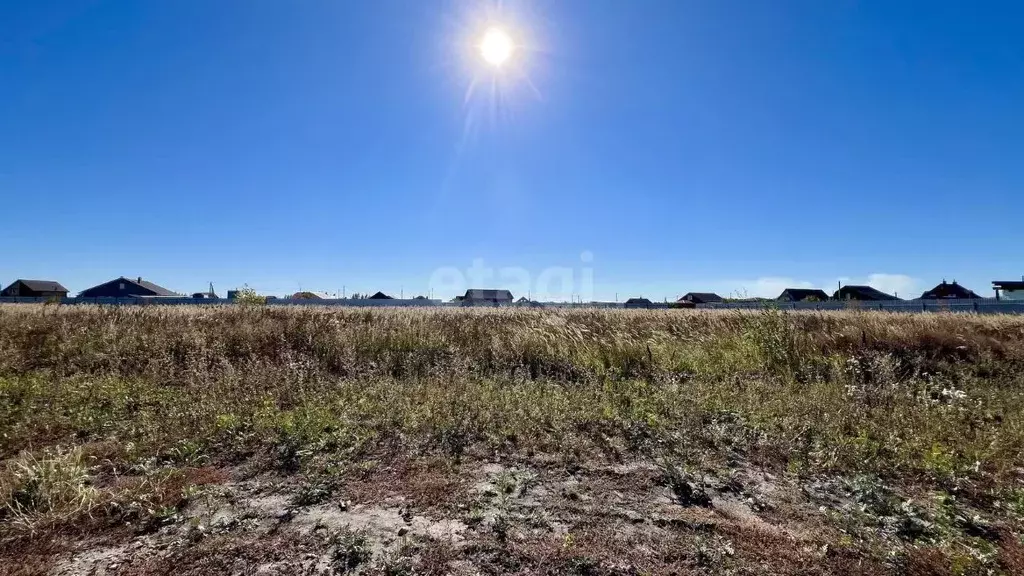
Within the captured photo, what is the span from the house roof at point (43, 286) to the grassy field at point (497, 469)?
72.0 m

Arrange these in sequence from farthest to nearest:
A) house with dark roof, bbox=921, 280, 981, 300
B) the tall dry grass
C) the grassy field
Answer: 1. house with dark roof, bbox=921, 280, 981, 300
2. the tall dry grass
3. the grassy field

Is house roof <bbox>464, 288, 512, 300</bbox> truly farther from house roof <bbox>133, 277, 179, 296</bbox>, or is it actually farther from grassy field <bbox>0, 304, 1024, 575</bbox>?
grassy field <bbox>0, 304, 1024, 575</bbox>

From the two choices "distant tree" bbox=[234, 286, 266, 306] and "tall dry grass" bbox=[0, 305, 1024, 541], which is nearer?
"tall dry grass" bbox=[0, 305, 1024, 541]

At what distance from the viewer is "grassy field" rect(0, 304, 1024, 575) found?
249 centimetres

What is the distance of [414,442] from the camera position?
4215 millimetres

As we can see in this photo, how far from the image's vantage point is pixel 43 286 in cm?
5866

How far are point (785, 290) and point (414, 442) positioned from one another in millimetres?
71322

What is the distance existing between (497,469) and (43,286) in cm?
8315

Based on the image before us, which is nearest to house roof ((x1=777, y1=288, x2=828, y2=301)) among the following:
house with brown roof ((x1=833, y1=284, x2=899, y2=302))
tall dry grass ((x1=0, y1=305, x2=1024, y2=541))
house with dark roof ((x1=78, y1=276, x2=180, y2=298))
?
house with brown roof ((x1=833, y1=284, x2=899, y2=302))

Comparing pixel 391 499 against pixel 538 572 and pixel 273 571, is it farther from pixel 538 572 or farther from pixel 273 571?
pixel 538 572

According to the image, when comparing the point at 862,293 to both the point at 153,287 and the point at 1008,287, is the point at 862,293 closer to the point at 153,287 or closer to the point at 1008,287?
the point at 1008,287

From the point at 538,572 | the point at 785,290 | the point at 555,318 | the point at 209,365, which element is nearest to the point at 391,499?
the point at 538,572

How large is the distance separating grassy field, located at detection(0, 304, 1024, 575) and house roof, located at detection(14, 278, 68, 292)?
72001 millimetres

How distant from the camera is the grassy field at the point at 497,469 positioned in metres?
2.49
